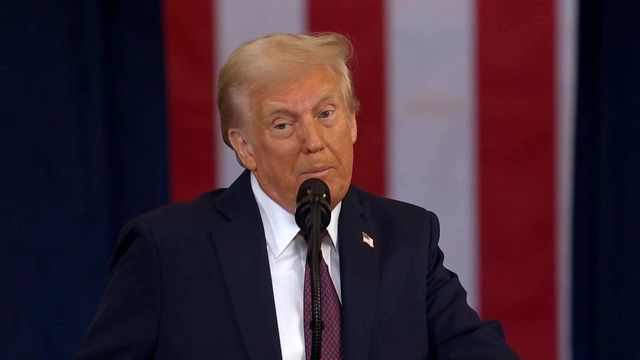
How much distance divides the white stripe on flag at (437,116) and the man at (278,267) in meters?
0.74

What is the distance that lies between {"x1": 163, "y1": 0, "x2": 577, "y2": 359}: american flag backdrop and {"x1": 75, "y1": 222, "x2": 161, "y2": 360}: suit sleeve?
0.82 metres

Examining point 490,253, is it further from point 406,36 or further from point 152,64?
point 152,64

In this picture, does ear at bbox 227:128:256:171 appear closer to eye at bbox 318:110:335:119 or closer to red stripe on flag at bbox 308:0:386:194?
eye at bbox 318:110:335:119

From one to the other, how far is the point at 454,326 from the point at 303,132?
0.37 metres

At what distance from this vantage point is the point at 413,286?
170 centimetres

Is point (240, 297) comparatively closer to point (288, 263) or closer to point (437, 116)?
point (288, 263)

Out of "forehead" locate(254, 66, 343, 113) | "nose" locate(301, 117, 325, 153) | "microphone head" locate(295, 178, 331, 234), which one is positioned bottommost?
"microphone head" locate(295, 178, 331, 234)

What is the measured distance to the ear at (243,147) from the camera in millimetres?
1744

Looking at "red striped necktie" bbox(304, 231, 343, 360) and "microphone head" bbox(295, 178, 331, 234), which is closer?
"microphone head" bbox(295, 178, 331, 234)

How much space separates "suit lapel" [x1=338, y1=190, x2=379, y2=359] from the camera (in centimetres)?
163

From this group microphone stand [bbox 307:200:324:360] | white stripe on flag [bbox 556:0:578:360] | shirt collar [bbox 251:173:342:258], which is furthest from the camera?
white stripe on flag [bbox 556:0:578:360]

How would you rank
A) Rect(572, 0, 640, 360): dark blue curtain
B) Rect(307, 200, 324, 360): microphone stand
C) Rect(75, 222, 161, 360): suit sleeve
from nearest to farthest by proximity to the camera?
Rect(307, 200, 324, 360): microphone stand
Rect(75, 222, 161, 360): suit sleeve
Rect(572, 0, 640, 360): dark blue curtain

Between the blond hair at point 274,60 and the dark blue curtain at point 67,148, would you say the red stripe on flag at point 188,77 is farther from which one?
the blond hair at point 274,60

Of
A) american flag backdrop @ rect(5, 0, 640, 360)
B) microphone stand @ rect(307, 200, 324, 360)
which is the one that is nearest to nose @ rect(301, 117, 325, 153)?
microphone stand @ rect(307, 200, 324, 360)
